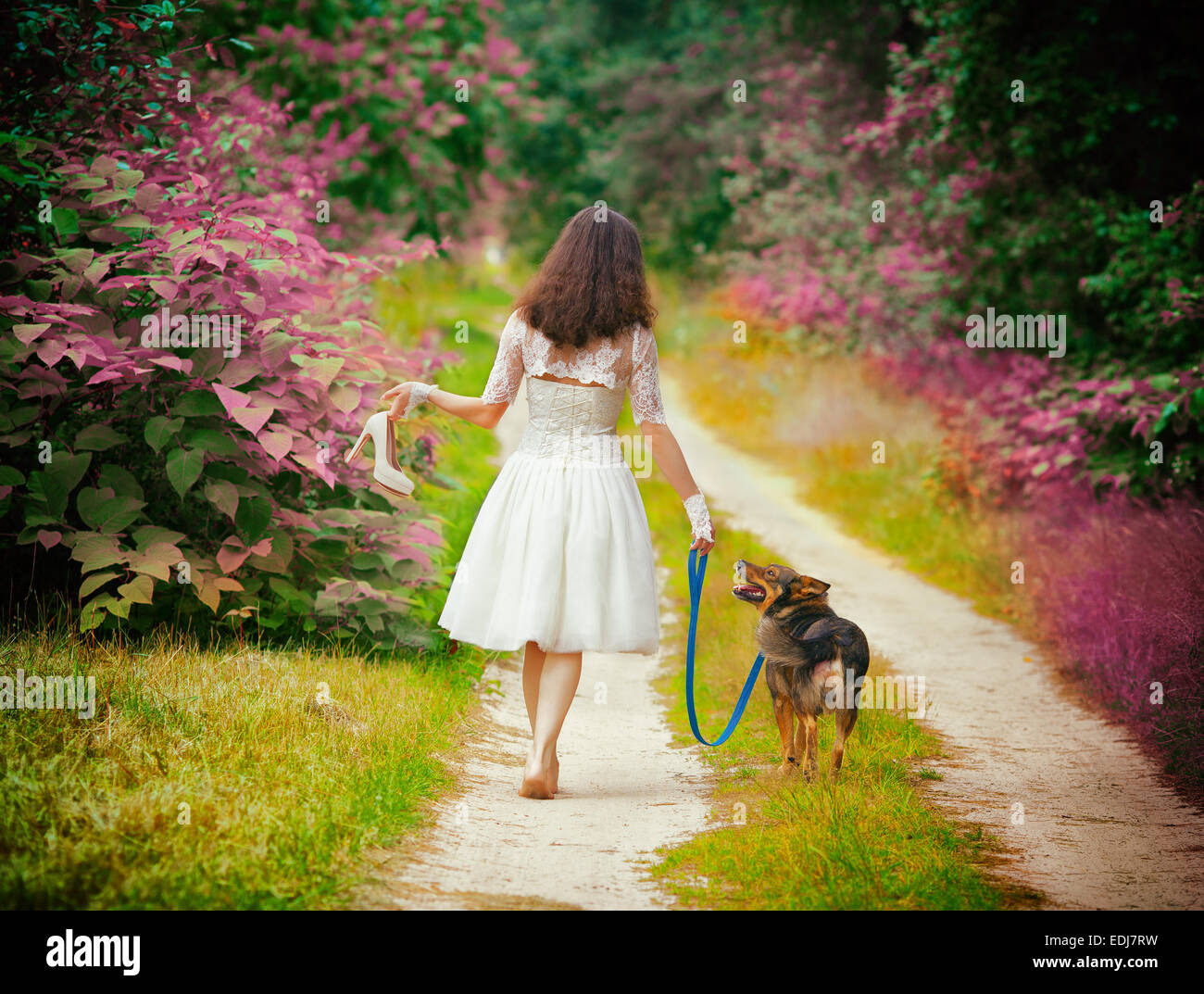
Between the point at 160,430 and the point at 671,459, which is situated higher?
the point at 160,430

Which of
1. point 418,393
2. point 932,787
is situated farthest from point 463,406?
point 932,787

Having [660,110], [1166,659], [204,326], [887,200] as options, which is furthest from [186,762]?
[660,110]

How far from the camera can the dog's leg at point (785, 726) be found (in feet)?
16.4

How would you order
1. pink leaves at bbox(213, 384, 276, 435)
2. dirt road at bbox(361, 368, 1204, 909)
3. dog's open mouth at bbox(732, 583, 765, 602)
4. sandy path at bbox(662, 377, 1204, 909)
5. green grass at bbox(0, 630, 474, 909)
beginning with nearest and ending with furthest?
green grass at bbox(0, 630, 474, 909) < dirt road at bbox(361, 368, 1204, 909) < sandy path at bbox(662, 377, 1204, 909) < dog's open mouth at bbox(732, 583, 765, 602) < pink leaves at bbox(213, 384, 276, 435)

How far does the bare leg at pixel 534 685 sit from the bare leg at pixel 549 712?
0.04 meters

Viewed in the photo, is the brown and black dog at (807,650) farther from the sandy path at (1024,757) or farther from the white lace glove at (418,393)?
the white lace glove at (418,393)

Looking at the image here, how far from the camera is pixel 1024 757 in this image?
5887 millimetres

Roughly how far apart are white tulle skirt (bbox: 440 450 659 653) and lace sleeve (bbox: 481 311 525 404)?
0.27 meters

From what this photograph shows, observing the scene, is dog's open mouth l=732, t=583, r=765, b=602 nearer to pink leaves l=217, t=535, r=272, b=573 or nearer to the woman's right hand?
the woman's right hand

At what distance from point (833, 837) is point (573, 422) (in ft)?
6.47

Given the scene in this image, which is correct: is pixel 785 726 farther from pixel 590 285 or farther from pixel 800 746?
pixel 590 285

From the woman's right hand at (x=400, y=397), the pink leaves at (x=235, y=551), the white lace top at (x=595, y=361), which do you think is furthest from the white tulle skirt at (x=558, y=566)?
the pink leaves at (x=235, y=551)

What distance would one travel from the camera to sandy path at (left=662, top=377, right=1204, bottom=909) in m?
4.34

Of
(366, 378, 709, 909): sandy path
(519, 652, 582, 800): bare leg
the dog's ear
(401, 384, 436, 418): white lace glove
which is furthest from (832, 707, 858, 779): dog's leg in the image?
Result: (401, 384, 436, 418): white lace glove
